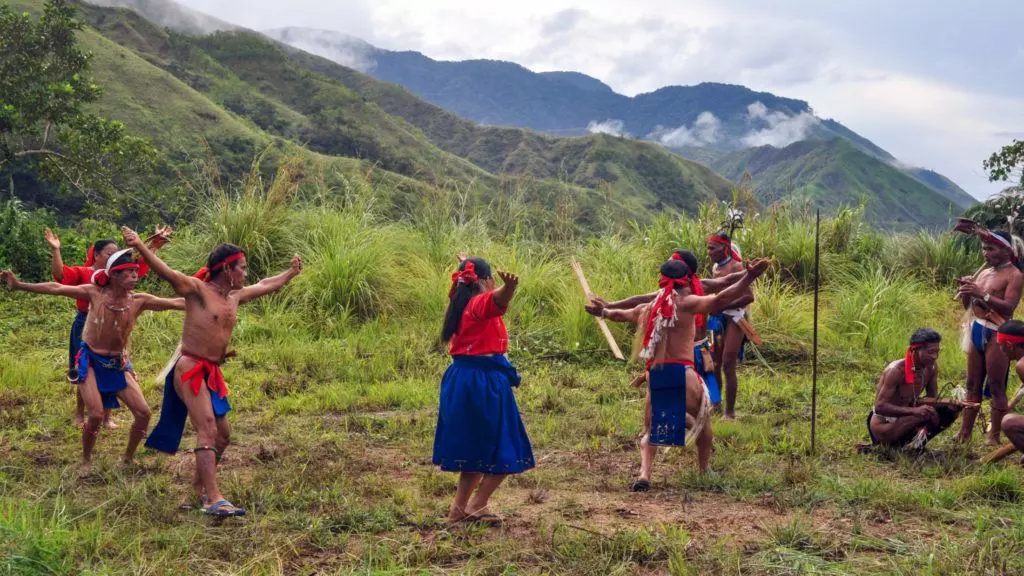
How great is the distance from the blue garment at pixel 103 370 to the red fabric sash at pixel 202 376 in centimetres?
109

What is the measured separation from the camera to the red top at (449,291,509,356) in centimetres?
462

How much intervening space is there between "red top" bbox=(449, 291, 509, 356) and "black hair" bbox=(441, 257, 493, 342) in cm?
3

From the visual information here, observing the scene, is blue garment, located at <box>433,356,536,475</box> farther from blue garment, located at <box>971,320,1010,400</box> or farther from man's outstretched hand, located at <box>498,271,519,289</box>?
blue garment, located at <box>971,320,1010,400</box>

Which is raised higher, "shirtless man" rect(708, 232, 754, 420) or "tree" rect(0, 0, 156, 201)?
"tree" rect(0, 0, 156, 201)

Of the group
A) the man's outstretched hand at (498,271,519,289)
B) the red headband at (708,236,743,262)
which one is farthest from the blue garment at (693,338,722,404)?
the man's outstretched hand at (498,271,519,289)

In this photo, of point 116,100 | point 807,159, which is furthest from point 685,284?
point 807,159

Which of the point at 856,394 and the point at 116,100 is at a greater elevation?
the point at 116,100

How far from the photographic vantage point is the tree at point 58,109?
41.9 ft

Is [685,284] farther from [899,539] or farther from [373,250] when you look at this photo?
[373,250]

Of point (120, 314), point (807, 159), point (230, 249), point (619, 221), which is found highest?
point (807, 159)

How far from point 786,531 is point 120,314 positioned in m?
4.25

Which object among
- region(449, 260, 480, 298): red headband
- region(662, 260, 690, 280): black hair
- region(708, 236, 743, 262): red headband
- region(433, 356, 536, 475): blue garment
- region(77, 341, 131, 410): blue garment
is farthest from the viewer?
region(708, 236, 743, 262): red headband

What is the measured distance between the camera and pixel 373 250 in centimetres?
1139

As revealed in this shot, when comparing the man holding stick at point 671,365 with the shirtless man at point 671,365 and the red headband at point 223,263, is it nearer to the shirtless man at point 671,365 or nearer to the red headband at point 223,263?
the shirtless man at point 671,365
